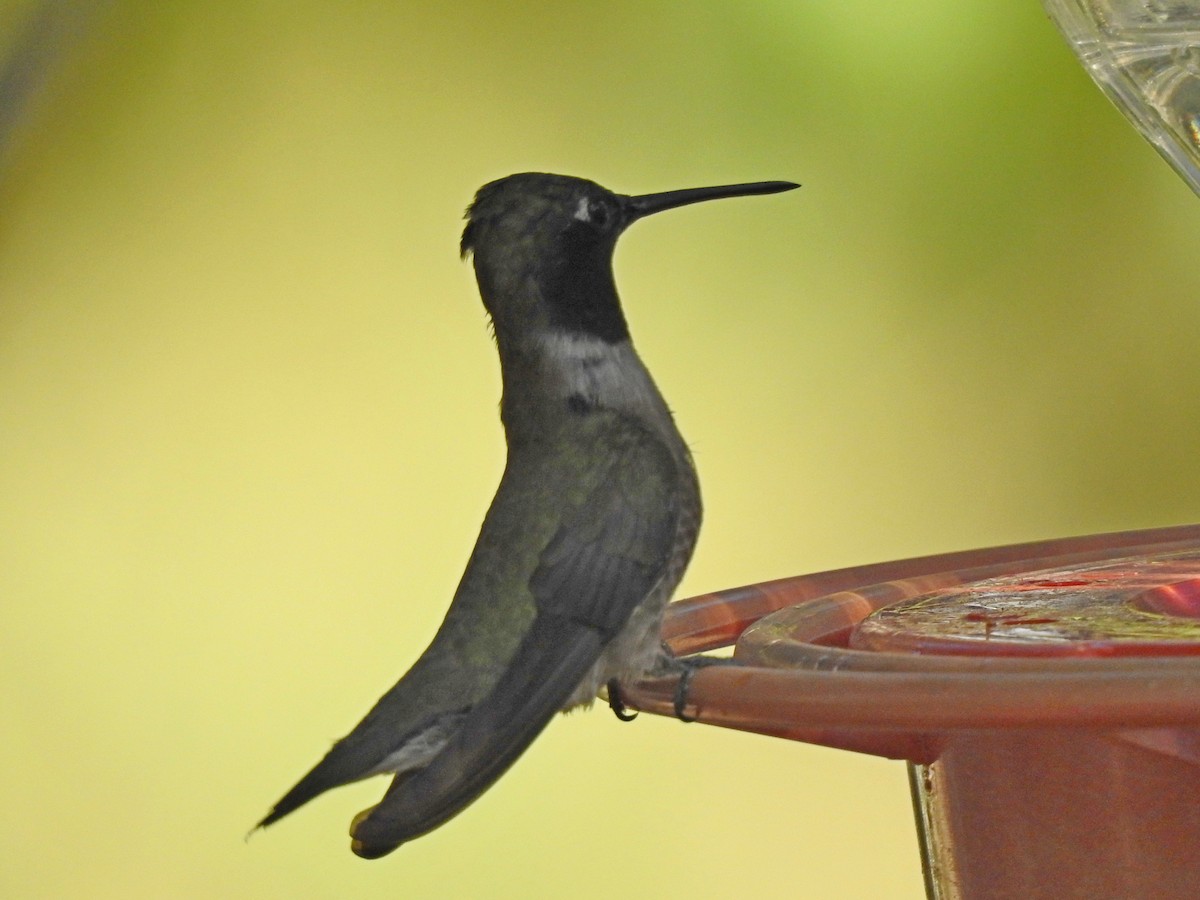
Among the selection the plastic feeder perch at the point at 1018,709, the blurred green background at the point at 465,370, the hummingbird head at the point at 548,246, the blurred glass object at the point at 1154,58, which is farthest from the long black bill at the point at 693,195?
the blurred green background at the point at 465,370

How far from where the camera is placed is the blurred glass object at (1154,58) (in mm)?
843

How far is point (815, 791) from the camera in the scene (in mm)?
2592

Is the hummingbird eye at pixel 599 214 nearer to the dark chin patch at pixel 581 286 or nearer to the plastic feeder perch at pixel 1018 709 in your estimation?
the dark chin patch at pixel 581 286

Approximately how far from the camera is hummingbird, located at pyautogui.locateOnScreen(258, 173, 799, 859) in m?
0.81

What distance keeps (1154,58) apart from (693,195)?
35cm

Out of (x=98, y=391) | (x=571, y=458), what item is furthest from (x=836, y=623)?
(x=98, y=391)

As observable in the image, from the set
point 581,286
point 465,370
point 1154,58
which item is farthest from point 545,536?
point 465,370

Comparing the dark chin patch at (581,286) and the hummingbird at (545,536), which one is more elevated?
the dark chin patch at (581,286)

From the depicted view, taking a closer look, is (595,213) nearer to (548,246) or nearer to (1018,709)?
(548,246)

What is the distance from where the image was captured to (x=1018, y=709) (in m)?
0.46

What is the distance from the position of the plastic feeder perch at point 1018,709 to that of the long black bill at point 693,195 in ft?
1.09

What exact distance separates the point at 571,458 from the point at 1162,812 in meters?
0.58

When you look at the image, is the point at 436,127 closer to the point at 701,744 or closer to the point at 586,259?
the point at 701,744

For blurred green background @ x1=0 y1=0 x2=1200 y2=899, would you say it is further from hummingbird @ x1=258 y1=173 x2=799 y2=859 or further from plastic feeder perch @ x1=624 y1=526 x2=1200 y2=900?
plastic feeder perch @ x1=624 y1=526 x2=1200 y2=900
